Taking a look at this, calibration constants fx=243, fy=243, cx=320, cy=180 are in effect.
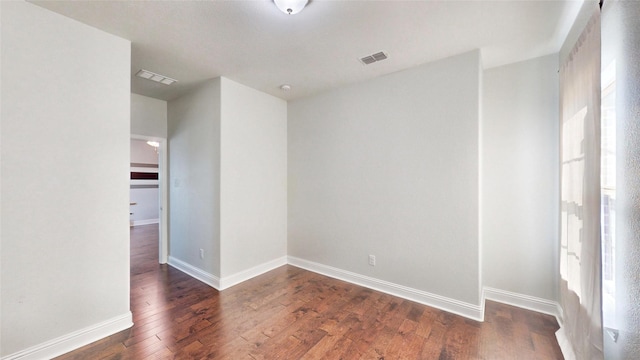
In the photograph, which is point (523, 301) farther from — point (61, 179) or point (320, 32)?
point (61, 179)

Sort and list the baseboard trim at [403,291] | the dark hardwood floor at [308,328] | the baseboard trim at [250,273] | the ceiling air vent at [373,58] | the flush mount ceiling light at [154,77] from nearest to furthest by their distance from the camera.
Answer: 1. the dark hardwood floor at [308,328]
2. the baseboard trim at [403,291]
3. the ceiling air vent at [373,58]
4. the flush mount ceiling light at [154,77]
5. the baseboard trim at [250,273]

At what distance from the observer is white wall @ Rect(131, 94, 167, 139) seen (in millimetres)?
3766

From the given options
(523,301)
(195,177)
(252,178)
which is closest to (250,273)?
(252,178)

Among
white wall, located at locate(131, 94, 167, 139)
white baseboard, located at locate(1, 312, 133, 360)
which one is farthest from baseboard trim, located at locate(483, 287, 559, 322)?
white wall, located at locate(131, 94, 167, 139)

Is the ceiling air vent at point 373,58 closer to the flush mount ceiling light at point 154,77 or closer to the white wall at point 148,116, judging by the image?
the flush mount ceiling light at point 154,77

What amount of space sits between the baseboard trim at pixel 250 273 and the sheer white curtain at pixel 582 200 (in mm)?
3320

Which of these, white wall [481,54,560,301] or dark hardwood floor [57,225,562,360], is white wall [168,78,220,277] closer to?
dark hardwood floor [57,225,562,360]

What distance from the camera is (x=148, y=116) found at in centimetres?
391

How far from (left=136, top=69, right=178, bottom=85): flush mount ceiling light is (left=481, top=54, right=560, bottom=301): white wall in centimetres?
399

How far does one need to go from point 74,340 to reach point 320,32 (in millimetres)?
3379

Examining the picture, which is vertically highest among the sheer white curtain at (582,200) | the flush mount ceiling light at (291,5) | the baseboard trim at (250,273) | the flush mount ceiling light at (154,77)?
the flush mount ceiling light at (154,77)

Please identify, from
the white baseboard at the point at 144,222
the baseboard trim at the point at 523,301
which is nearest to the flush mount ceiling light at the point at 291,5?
the baseboard trim at the point at 523,301

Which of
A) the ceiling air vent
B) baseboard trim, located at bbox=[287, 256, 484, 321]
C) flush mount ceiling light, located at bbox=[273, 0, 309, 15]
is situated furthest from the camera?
the ceiling air vent

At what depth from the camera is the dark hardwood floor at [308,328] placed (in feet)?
6.50
